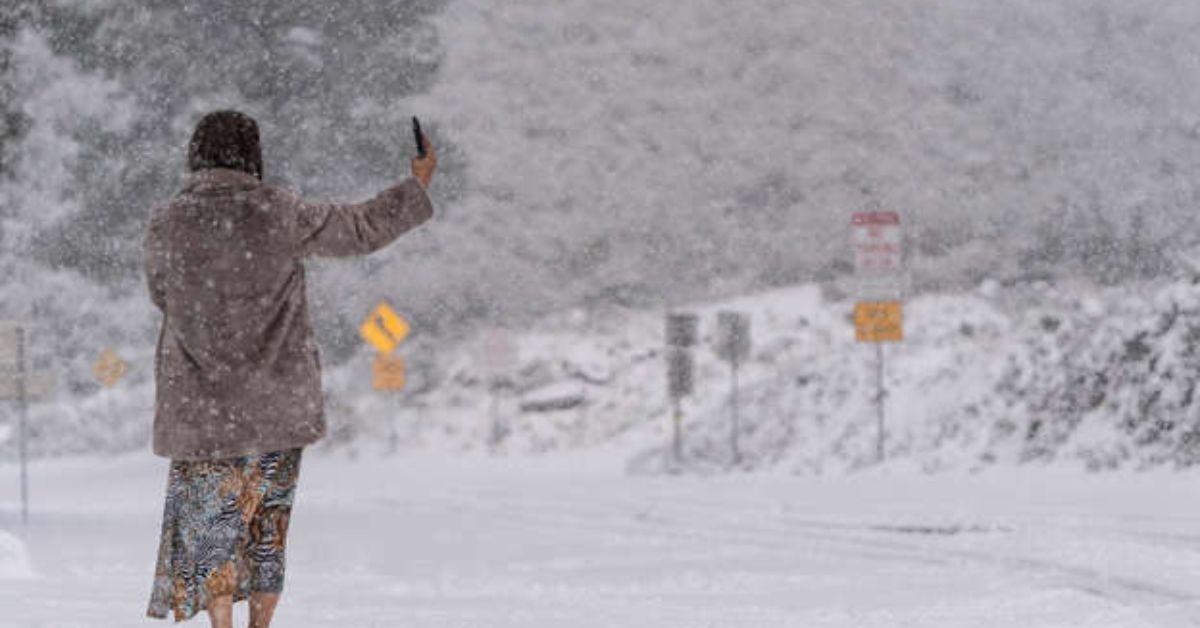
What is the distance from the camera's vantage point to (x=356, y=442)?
124 ft

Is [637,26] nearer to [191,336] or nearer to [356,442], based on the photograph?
[356,442]

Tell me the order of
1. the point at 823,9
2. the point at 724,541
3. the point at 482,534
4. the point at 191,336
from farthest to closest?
the point at 823,9, the point at 482,534, the point at 724,541, the point at 191,336

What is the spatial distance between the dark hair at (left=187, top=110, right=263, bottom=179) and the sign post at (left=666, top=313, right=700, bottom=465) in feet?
73.9

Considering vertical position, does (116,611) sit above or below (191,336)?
below

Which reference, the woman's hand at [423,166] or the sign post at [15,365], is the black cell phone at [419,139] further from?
the sign post at [15,365]

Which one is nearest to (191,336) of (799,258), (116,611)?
(116,611)

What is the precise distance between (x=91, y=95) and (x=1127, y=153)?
2348cm

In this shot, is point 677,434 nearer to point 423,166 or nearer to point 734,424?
point 734,424

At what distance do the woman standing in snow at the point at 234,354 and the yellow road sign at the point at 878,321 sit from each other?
18.1 metres

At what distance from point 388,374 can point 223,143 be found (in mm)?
27731

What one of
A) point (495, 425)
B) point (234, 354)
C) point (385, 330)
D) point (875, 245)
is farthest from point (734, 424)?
point (234, 354)

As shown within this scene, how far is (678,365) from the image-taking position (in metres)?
29.1

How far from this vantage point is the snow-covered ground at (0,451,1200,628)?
864 cm

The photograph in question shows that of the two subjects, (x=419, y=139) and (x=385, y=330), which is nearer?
(x=419, y=139)
